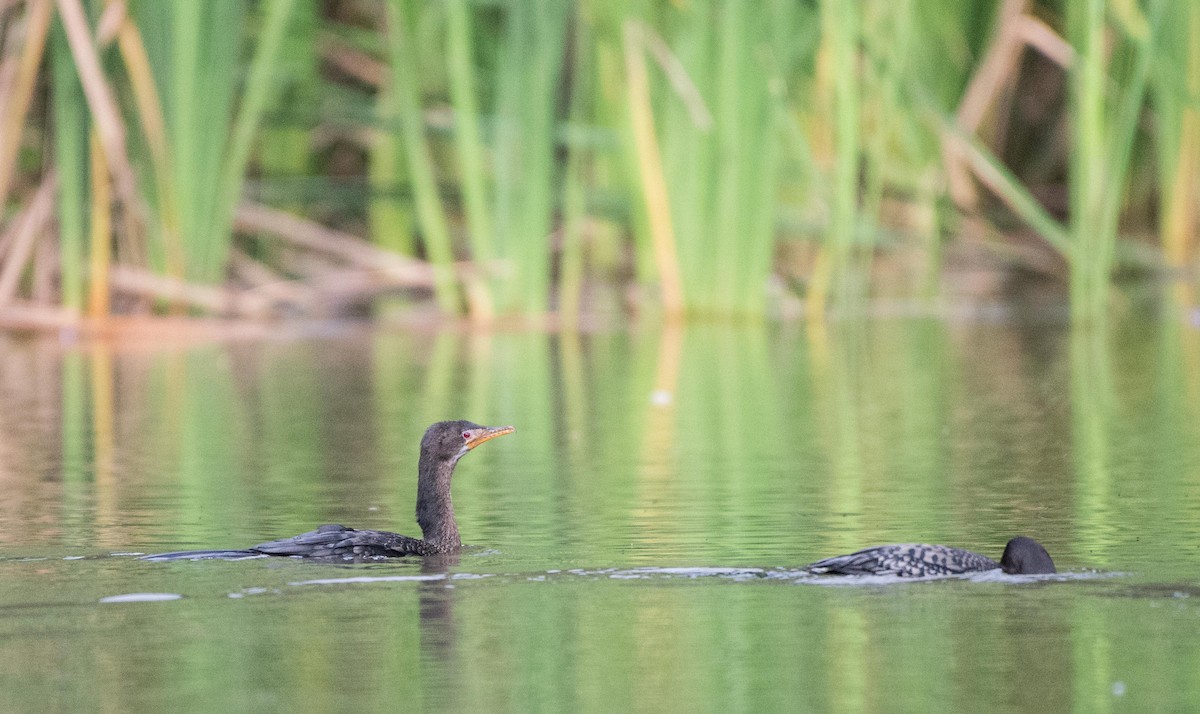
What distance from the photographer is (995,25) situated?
2041cm

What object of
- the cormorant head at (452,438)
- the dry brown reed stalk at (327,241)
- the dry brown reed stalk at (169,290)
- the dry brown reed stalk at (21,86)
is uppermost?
the dry brown reed stalk at (21,86)

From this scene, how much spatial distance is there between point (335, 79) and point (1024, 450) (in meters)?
10.8

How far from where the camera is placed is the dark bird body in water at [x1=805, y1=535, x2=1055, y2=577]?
6.33 m

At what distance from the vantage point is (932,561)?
634 centimetres

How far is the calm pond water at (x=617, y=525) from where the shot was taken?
5184mm

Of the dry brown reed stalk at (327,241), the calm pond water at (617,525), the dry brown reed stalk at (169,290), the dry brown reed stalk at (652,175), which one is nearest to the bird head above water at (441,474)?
the calm pond water at (617,525)

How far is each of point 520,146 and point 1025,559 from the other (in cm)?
1013

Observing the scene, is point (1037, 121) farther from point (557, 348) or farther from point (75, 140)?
point (75, 140)

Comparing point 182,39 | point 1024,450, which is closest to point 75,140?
point 182,39

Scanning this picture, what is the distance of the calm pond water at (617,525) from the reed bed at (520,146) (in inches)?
38.3

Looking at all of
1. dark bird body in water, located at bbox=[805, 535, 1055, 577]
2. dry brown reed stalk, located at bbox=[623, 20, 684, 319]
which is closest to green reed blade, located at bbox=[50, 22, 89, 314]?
dry brown reed stalk, located at bbox=[623, 20, 684, 319]

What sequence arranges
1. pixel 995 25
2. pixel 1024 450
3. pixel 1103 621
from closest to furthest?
pixel 1103 621 → pixel 1024 450 → pixel 995 25

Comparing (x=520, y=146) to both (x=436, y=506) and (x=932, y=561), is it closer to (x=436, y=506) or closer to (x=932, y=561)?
(x=436, y=506)

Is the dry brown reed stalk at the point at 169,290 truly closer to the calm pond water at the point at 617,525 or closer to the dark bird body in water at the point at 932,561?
the calm pond water at the point at 617,525
